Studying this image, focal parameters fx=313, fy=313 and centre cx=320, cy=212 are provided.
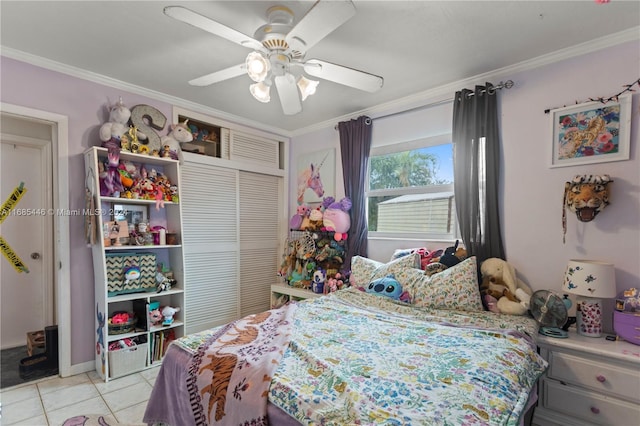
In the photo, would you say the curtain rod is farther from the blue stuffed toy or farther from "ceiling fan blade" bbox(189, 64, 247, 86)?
"ceiling fan blade" bbox(189, 64, 247, 86)

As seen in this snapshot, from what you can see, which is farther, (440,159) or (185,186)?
(185,186)

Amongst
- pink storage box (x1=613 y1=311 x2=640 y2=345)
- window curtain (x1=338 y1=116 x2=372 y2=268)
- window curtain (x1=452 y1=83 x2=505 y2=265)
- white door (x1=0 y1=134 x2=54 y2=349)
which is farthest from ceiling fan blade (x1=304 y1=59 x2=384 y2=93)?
white door (x1=0 y1=134 x2=54 y2=349)

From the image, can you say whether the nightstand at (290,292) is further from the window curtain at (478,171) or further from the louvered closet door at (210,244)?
the window curtain at (478,171)

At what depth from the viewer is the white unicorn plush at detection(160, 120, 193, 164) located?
2.96 meters

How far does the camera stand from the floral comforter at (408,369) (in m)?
1.06

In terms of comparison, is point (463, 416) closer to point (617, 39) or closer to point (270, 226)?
point (617, 39)

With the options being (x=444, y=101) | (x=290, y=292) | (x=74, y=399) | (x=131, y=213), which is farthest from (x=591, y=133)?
(x=74, y=399)

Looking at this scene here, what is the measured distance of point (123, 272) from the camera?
2658mm

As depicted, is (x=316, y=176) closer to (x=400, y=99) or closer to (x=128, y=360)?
(x=400, y=99)

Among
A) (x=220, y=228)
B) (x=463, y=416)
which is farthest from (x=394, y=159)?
(x=463, y=416)

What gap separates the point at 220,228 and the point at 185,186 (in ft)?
1.97

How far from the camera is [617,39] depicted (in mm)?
2037

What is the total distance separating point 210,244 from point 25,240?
1.91 metres

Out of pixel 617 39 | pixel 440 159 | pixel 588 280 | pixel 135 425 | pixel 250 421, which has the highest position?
pixel 617 39
